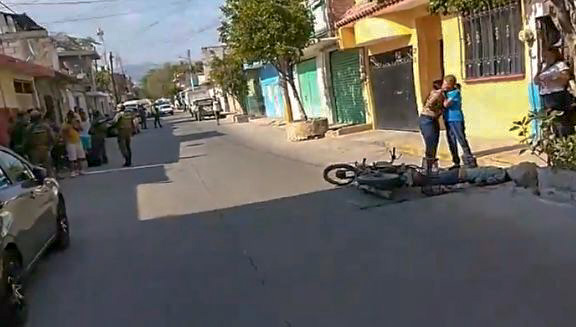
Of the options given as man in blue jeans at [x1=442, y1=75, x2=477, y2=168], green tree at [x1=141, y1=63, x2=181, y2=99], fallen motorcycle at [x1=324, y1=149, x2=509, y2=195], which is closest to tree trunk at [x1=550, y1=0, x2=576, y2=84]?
fallen motorcycle at [x1=324, y1=149, x2=509, y2=195]

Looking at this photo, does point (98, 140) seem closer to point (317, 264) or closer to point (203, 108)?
point (317, 264)

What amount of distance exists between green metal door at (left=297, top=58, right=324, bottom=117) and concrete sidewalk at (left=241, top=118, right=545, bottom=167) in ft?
20.4

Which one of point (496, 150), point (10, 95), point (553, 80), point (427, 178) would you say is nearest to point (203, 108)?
point (10, 95)

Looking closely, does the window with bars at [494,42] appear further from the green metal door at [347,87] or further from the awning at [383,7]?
the green metal door at [347,87]

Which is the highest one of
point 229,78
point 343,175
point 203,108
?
point 229,78

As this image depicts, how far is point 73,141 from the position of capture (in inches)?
663

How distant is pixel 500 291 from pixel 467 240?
159 centimetres

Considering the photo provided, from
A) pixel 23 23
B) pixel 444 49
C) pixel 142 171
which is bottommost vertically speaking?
pixel 142 171

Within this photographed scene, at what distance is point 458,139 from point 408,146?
4406mm

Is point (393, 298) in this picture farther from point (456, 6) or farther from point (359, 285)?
point (456, 6)

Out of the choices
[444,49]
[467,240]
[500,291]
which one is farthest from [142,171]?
[500,291]

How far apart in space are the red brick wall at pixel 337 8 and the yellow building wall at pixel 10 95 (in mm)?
11437

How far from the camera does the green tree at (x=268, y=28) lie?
19344mm

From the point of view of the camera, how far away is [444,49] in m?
15.8
